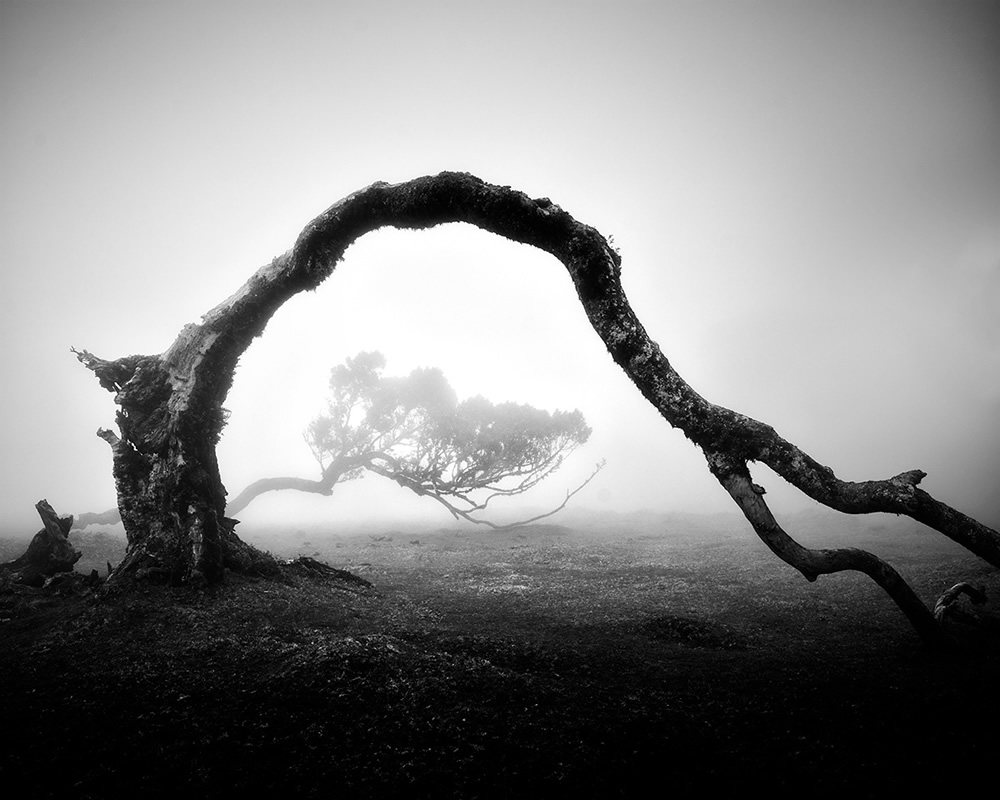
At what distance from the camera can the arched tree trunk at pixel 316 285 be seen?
16.3 feet

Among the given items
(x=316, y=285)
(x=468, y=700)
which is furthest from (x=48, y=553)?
(x=468, y=700)

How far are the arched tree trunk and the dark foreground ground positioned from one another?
1224 millimetres

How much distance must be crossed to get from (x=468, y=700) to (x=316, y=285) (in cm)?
737

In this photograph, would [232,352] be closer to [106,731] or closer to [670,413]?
[106,731]

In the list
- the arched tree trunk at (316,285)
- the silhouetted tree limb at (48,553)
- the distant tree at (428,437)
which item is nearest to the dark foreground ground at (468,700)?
the arched tree trunk at (316,285)

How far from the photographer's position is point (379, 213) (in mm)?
7758

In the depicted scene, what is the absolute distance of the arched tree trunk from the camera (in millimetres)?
4973

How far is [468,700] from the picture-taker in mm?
4117

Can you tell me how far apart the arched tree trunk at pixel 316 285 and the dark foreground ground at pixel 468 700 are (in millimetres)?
1224

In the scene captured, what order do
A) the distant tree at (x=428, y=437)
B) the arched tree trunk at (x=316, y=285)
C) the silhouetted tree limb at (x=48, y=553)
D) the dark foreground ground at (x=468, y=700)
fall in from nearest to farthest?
1. the dark foreground ground at (x=468, y=700)
2. the arched tree trunk at (x=316, y=285)
3. the silhouetted tree limb at (x=48, y=553)
4. the distant tree at (x=428, y=437)

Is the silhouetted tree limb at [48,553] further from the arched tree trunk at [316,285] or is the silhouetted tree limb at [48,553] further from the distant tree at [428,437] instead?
the distant tree at [428,437]

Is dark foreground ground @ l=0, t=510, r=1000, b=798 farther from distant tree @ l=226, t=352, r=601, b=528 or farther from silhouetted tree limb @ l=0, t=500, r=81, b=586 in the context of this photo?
distant tree @ l=226, t=352, r=601, b=528

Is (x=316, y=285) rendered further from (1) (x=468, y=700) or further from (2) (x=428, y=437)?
(2) (x=428, y=437)

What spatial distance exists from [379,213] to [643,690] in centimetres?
800
